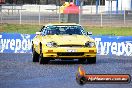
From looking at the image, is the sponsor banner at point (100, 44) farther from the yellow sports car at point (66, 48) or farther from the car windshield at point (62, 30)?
the yellow sports car at point (66, 48)

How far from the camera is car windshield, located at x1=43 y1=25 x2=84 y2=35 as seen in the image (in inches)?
802

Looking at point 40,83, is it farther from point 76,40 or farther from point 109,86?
point 76,40

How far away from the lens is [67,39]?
19109 millimetres

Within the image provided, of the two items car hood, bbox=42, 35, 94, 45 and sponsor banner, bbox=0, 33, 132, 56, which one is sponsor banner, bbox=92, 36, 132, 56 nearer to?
sponsor banner, bbox=0, 33, 132, 56

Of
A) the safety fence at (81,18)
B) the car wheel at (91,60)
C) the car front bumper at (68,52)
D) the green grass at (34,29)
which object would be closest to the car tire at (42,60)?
the car front bumper at (68,52)

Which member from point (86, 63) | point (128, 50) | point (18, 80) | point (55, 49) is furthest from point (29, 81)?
point (128, 50)

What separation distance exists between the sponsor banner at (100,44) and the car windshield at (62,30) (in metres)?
4.55

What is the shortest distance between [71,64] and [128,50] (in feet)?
19.0

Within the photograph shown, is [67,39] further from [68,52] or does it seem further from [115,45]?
[115,45]

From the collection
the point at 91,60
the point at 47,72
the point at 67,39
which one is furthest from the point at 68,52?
the point at 47,72

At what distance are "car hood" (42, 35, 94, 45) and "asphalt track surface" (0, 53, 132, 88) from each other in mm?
762

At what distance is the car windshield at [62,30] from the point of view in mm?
20375

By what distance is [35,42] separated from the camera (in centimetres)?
2078

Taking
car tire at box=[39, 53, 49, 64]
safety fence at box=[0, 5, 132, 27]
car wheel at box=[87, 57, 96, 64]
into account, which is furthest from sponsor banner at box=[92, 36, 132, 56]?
safety fence at box=[0, 5, 132, 27]
